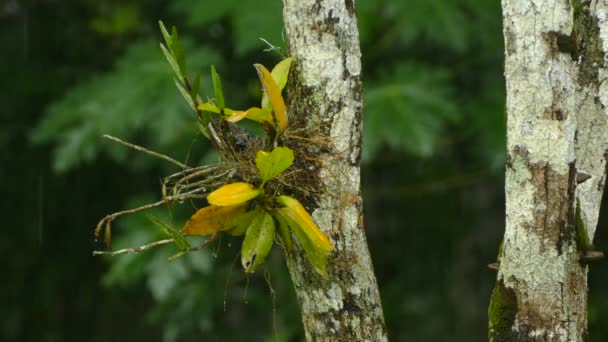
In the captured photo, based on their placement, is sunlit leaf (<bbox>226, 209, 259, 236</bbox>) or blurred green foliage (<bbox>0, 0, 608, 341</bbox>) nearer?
sunlit leaf (<bbox>226, 209, 259, 236</bbox>)

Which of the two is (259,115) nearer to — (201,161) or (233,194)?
(233,194)

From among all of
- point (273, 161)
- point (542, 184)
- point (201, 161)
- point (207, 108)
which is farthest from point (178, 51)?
point (201, 161)

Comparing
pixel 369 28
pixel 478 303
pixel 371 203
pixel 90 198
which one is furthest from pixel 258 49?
pixel 478 303

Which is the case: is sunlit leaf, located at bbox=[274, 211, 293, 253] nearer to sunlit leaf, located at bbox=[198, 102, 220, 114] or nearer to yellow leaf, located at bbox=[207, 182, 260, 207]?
yellow leaf, located at bbox=[207, 182, 260, 207]

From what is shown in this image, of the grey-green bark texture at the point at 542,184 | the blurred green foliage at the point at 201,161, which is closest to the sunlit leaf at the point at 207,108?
the grey-green bark texture at the point at 542,184

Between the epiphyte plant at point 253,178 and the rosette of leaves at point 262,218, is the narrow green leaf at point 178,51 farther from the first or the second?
the rosette of leaves at point 262,218

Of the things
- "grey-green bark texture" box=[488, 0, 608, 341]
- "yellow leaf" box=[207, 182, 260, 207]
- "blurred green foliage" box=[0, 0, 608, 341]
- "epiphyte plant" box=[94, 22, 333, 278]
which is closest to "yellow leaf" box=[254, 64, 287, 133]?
"epiphyte plant" box=[94, 22, 333, 278]

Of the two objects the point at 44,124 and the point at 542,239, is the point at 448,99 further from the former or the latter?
the point at 542,239
